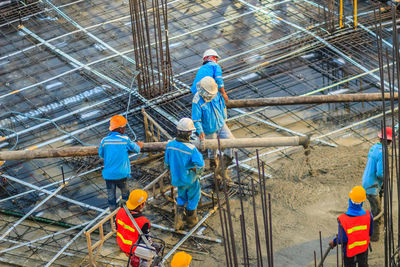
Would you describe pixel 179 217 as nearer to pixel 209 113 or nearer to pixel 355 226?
pixel 209 113

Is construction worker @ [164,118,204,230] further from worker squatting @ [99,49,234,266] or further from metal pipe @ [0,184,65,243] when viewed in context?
metal pipe @ [0,184,65,243]

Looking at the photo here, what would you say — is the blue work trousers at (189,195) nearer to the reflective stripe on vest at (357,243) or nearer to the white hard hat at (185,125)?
the white hard hat at (185,125)

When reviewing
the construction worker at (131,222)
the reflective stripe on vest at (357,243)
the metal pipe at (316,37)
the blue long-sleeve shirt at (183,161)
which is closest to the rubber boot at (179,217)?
the blue long-sleeve shirt at (183,161)

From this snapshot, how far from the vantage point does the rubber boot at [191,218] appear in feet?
39.1

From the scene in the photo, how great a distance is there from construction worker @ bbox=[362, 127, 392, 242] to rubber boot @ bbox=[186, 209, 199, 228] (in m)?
2.89

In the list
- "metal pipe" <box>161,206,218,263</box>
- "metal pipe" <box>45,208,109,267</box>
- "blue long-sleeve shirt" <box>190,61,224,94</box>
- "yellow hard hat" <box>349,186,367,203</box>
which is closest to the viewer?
"yellow hard hat" <box>349,186,367,203</box>

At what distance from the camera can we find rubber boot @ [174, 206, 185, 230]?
39.0 ft

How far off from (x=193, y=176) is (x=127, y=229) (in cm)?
187

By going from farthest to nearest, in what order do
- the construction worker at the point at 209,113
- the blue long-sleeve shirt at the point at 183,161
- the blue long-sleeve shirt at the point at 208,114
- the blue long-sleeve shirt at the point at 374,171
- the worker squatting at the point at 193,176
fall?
the blue long-sleeve shirt at the point at 208,114 → the construction worker at the point at 209,113 → the blue long-sleeve shirt at the point at 183,161 → the blue long-sleeve shirt at the point at 374,171 → the worker squatting at the point at 193,176

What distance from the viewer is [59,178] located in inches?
536

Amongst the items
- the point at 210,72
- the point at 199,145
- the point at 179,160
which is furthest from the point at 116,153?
the point at 210,72

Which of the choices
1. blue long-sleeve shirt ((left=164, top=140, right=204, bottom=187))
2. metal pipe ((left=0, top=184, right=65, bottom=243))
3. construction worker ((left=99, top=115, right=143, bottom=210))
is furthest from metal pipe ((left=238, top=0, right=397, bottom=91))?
metal pipe ((left=0, top=184, right=65, bottom=243))

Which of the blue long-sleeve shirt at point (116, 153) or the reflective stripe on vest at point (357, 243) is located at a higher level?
the blue long-sleeve shirt at point (116, 153)

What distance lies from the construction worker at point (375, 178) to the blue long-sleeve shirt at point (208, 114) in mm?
2775
